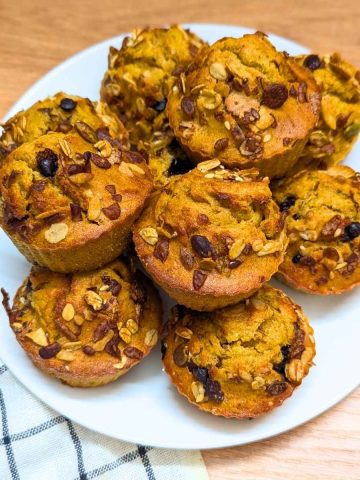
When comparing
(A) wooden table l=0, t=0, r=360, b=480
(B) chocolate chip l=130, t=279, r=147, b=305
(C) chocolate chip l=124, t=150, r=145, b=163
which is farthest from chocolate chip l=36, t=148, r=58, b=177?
(A) wooden table l=0, t=0, r=360, b=480

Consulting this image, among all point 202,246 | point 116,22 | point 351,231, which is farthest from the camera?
point 116,22

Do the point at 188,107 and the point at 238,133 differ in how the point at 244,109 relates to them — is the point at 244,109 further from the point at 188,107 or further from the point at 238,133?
the point at 188,107

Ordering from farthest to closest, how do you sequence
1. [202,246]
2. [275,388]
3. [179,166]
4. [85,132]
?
[179,166] → [85,132] → [275,388] → [202,246]

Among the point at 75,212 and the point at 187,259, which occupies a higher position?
the point at 75,212

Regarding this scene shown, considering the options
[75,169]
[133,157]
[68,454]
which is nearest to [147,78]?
[133,157]

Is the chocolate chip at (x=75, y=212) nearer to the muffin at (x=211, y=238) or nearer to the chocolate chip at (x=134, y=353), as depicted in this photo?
the muffin at (x=211, y=238)

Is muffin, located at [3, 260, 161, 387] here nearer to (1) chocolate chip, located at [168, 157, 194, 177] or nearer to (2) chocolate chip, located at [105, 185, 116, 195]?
(2) chocolate chip, located at [105, 185, 116, 195]
